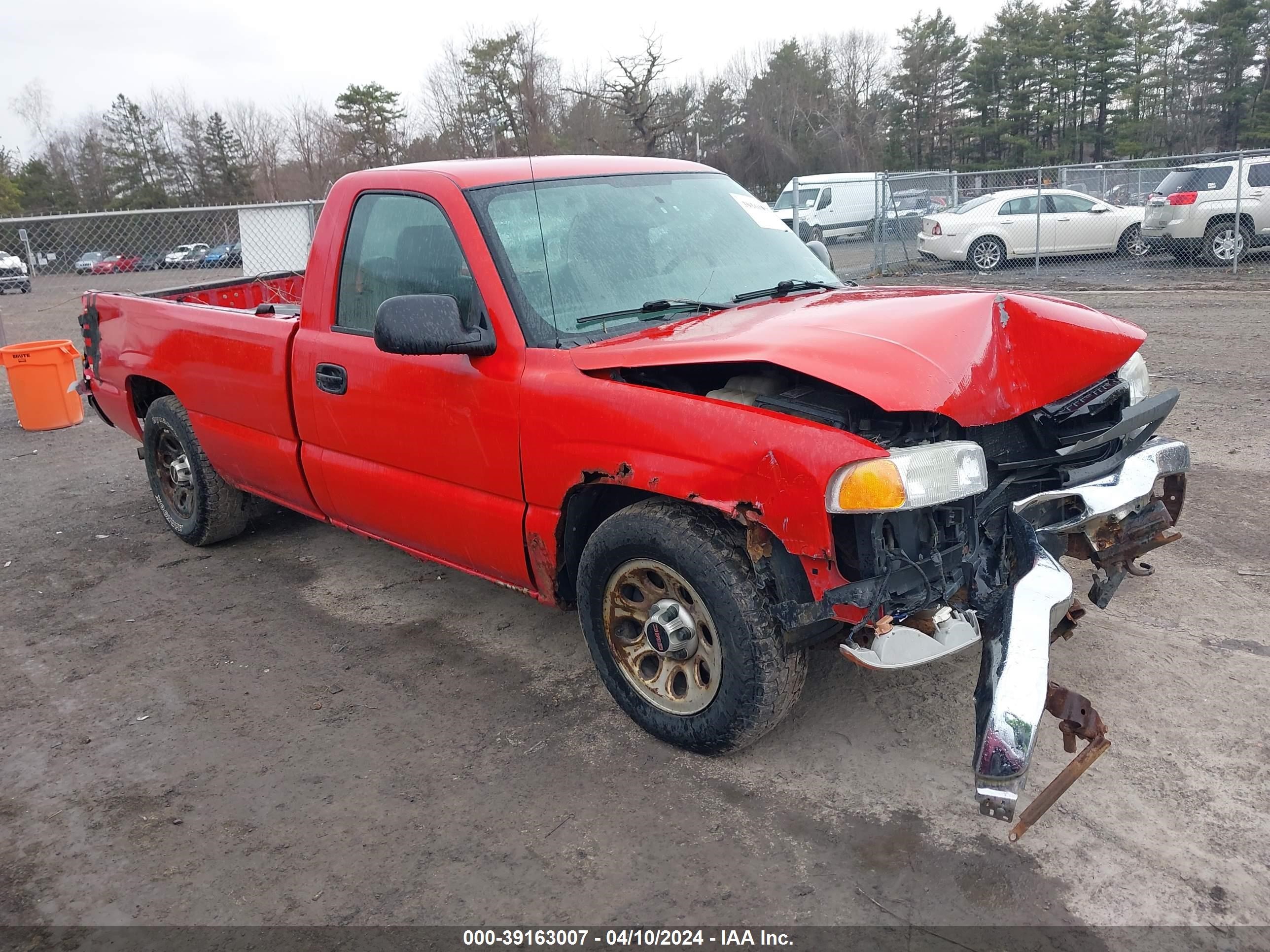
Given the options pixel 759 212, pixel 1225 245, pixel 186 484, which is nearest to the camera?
pixel 759 212

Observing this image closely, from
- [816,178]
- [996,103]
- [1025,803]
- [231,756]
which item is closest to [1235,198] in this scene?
[816,178]

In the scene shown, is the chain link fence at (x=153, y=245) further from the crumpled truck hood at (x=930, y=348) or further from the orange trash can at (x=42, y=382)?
the crumpled truck hood at (x=930, y=348)

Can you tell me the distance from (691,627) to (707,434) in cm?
68

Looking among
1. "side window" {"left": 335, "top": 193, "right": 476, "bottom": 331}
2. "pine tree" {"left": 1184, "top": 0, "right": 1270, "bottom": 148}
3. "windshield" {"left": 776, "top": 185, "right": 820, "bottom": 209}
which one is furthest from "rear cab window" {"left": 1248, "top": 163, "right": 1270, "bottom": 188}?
"pine tree" {"left": 1184, "top": 0, "right": 1270, "bottom": 148}

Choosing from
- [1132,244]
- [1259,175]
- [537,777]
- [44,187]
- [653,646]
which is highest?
[44,187]

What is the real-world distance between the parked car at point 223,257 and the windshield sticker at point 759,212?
10.7 m

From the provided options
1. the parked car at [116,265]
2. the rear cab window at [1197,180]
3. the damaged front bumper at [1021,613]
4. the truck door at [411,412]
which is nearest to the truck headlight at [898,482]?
the damaged front bumper at [1021,613]

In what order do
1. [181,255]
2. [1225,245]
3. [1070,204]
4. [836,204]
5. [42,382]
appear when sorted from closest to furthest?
1. [42,382]
2. [181,255]
3. [1225,245]
4. [1070,204]
5. [836,204]

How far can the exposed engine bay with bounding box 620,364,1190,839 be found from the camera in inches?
100

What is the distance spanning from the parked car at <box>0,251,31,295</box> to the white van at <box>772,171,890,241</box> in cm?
1541

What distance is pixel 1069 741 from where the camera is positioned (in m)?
2.64

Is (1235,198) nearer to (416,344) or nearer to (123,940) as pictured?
(416,344)

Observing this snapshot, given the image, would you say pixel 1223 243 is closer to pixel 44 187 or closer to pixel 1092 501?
pixel 1092 501

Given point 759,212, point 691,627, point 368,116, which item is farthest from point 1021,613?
point 368,116
